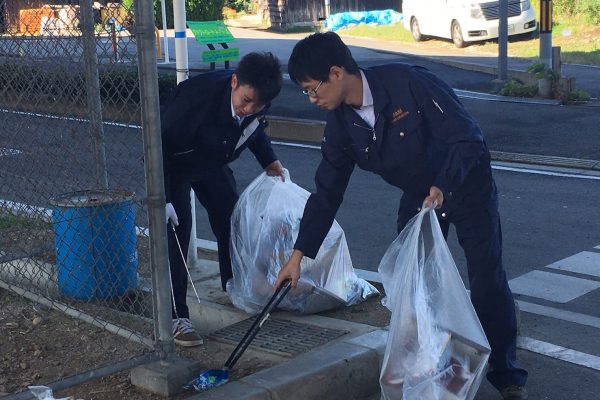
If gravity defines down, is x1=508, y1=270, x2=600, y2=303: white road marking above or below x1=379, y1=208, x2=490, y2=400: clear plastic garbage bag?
below

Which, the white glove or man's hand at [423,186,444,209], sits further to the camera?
the white glove

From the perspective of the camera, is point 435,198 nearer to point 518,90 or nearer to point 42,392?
point 42,392

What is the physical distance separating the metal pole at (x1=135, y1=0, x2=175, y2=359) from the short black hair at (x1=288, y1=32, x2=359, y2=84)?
0.60 metres

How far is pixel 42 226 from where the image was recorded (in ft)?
18.9

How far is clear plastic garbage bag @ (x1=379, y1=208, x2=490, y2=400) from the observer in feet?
11.5

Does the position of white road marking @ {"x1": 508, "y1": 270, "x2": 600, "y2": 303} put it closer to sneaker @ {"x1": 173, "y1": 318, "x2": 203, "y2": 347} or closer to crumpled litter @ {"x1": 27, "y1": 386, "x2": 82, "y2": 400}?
sneaker @ {"x1": 173, "y1": 318, "x2": 203, "y2": 347}

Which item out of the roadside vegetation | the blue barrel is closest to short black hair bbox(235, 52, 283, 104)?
the blue barrel

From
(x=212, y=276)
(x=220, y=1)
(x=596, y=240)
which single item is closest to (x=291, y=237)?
(x=212, y=276)

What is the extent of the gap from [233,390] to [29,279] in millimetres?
1989

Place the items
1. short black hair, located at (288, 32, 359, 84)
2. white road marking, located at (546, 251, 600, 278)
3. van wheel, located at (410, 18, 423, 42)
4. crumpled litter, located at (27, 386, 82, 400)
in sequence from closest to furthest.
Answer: short black hair, located at (288, 32, 359, 84) < crumpled litter, located at (27, 386, 82, 400) < white road marking, located at (546, 251, 600, 278) < van wheel, located at (410, 18, 423, 42)

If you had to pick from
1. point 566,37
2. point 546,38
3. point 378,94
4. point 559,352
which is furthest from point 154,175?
point 566,37

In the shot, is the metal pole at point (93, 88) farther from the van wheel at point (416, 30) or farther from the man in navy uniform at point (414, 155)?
the van wheel at point (416, 30)

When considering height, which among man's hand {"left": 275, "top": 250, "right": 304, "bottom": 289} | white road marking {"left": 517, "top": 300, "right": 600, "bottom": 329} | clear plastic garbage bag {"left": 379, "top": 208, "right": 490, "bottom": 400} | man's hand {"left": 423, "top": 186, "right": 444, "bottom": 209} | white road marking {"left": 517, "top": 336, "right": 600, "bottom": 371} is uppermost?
man's hand {"left": 423, "top": 186, "right": 444, "bottom": 209}

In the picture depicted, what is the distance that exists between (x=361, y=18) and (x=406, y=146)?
2736 centimetres
